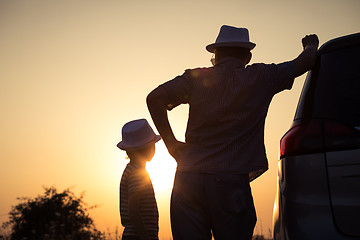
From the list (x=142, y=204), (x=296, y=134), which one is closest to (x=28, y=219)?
(x=142, y=204)

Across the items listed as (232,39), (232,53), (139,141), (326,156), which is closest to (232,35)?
(232,39)

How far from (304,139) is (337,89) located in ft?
1.22

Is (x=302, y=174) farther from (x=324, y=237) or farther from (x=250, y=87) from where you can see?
A: (x=250, y=87)

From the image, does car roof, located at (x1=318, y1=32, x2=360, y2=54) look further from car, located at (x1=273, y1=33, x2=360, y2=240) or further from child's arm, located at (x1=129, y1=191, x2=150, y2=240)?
child's arm, located at (x1=129, y1=191, x2=150, y2=240)

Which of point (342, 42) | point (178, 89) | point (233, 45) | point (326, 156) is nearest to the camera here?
point (326, 156)

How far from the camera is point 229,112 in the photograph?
11.5 ft

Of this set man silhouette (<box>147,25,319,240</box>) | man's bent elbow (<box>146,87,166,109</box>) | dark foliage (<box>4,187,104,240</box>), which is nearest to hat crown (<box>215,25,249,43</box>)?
man silhouette (<box>147,25,319,240</box>)

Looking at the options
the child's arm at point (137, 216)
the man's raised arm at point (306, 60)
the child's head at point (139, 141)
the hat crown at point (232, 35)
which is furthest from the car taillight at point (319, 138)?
the child's head at point (139, 141)

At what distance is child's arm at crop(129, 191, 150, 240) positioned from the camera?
4672mm

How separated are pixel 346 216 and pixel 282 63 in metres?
1.25

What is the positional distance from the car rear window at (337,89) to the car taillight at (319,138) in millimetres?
52

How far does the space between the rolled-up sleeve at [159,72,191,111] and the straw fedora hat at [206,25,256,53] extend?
380mm

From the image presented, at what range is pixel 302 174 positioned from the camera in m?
3.15

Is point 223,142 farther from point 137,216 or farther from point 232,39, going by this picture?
point 137,216
